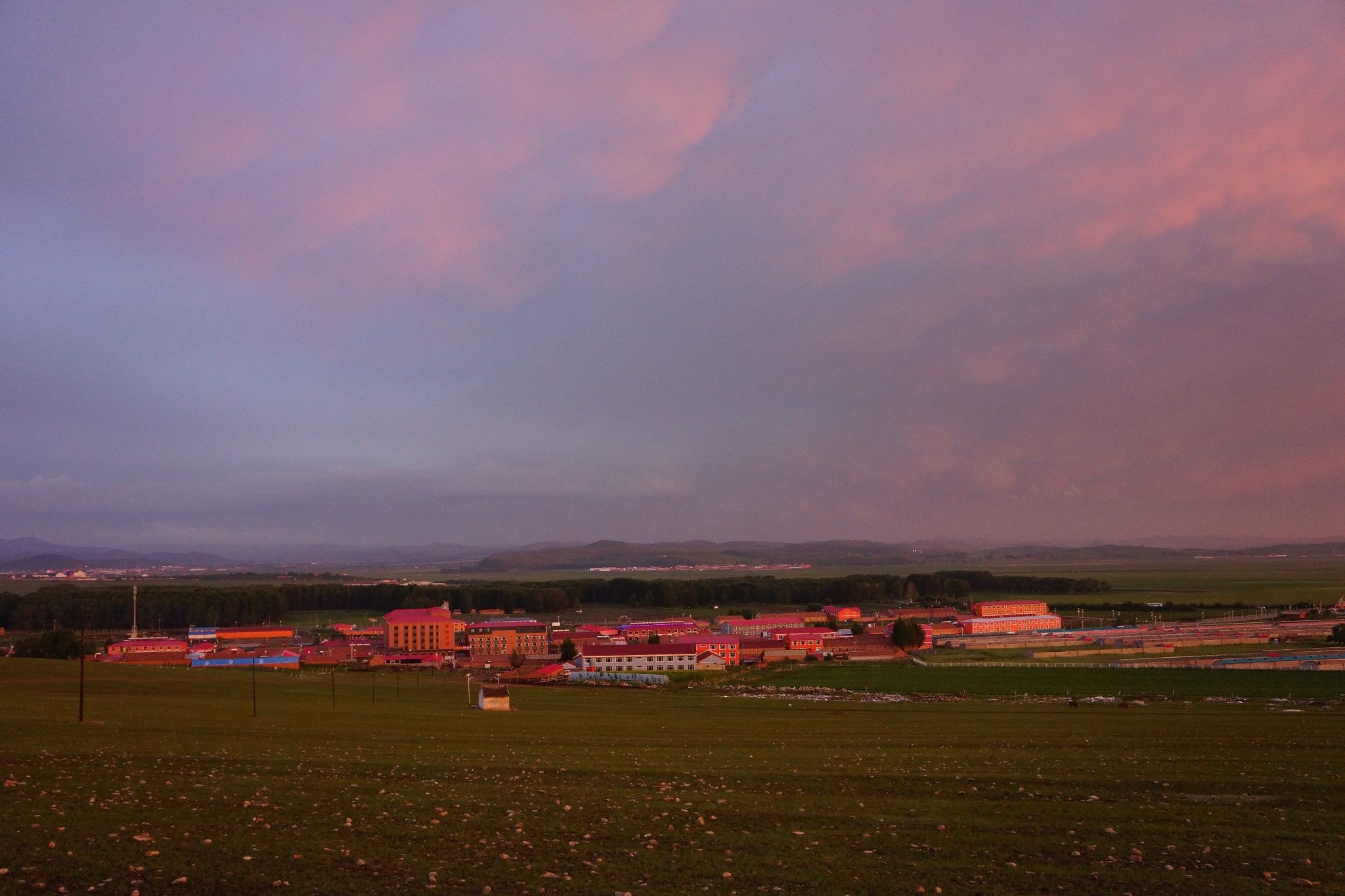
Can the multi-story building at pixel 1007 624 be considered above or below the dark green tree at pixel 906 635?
below

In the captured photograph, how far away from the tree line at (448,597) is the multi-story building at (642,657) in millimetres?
62171

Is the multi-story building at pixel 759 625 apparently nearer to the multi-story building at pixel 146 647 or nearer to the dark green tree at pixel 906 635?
the dark green tree at pixel 906 635

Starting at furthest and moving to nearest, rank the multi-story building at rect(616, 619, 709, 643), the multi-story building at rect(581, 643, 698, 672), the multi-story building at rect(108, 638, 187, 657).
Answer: the multi-story building at rect(616, 619, 709, 643), the multi-story building at rect(581, 643, 698, 672), the multi-story building at rect(108, 638, 187, 657)

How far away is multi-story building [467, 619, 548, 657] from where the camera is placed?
8912cm

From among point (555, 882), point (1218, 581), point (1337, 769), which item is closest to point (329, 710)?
point (555, 882)

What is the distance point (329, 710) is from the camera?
31219 mm

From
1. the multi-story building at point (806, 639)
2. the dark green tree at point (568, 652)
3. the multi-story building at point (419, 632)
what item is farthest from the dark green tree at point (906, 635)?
the multi-story building at point (419, 632)

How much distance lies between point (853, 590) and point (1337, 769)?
444 ft

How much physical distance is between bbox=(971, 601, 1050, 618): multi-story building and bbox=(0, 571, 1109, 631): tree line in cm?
2514

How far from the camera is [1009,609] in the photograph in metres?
118

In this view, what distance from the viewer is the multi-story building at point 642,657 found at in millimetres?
72438

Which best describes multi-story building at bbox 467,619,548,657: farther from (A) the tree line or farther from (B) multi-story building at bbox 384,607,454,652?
(A) the tree line

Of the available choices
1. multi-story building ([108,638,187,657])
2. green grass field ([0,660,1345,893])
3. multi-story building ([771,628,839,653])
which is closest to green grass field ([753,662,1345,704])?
multi-story building ([771,628,839,653])

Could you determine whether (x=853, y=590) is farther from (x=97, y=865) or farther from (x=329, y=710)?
(x=97, y=865)
